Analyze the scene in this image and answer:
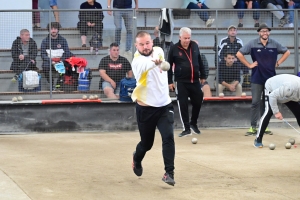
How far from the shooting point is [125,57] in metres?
14.7

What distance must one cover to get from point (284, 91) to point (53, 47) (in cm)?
566

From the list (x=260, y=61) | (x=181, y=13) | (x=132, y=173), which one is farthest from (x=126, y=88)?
(x=132, y=173)

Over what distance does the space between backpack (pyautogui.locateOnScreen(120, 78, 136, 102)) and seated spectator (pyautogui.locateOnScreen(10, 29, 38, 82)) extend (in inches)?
72.8

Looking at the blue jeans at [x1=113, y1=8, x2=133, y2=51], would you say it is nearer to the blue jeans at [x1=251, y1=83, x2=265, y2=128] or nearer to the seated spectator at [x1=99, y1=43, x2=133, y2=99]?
the seated spectator at [x1=99, y1=43, x2=133, y2=99]

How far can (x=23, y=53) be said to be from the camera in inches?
558

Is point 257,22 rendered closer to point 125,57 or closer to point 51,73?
point 125,57

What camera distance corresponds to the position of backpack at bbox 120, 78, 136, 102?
46.9 ft

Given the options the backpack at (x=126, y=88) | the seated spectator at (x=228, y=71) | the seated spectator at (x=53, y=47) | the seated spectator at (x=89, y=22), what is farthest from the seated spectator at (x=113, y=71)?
the seated spectator at (x=228, y=71)

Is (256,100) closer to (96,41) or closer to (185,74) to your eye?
(185,74)

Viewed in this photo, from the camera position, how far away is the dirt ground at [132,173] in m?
7.92

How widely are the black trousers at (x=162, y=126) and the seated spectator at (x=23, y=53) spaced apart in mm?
6203

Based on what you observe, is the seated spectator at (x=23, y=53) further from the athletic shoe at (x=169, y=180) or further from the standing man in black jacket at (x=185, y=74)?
the athletic shoe at (x=169, y=180)

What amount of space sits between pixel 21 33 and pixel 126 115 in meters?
Result: 2.79

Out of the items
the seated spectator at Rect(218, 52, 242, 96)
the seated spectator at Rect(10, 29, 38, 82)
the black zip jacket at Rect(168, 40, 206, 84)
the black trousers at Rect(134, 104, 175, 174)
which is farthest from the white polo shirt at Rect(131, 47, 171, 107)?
the seated spectator at Rect(218, 52, 242, 96)
